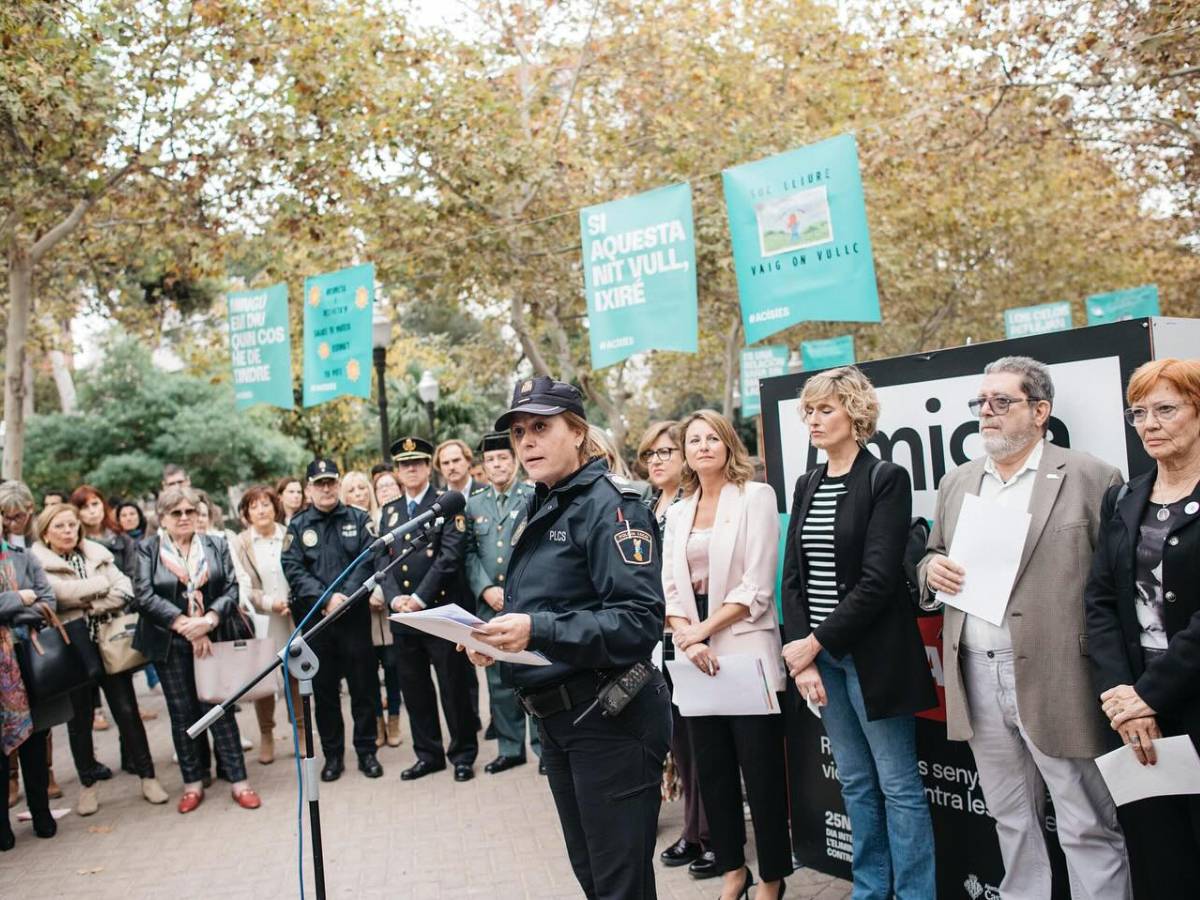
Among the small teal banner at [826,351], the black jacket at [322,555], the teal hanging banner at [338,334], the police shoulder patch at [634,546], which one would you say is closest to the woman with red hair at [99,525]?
the black jacket at [322,555]

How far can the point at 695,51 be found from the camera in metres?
16.7

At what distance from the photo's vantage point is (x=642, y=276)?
7.91 m

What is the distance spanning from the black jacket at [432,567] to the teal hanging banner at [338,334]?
2.34 m

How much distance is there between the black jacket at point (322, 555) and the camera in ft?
24.6

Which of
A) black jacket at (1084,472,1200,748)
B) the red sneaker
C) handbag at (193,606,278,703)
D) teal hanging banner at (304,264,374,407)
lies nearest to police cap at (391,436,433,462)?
handbag at (193,606,278,703)

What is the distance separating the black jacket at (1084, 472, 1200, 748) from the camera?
303 centimetres

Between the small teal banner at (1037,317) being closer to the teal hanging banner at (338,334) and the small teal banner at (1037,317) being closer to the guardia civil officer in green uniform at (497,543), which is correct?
the teal hanging banner at (338,334)

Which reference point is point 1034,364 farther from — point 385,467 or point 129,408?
point 129,408

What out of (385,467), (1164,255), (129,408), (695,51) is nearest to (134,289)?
(129,408)

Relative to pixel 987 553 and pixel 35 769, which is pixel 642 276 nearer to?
pixel 987 553

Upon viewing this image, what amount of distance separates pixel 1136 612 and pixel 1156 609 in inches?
2.4

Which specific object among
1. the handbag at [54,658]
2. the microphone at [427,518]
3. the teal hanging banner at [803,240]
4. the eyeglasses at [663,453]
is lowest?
the handbag at [54,658]

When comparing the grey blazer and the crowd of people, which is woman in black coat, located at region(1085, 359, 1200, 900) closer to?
the crowd of people

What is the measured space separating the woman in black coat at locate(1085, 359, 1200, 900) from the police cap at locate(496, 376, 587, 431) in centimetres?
176
